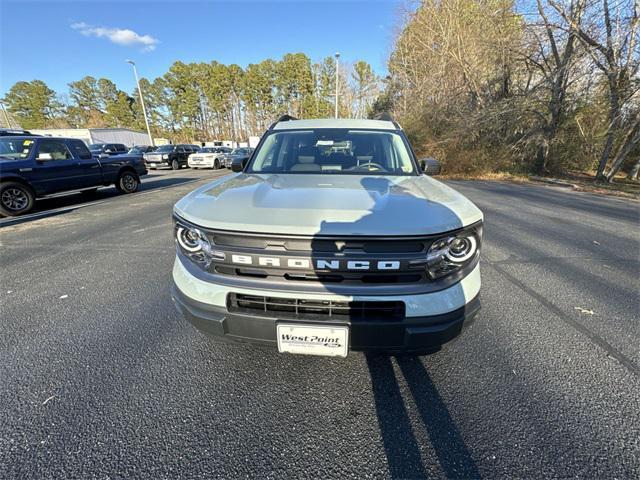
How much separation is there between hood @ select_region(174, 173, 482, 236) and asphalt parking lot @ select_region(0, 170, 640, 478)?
114cm

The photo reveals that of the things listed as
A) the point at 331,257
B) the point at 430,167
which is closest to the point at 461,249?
the point at 331,257

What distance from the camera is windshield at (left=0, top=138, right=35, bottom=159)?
724 centimetres

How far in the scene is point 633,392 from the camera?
1968mm

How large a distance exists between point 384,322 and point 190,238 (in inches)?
51.2

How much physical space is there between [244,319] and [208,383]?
748 millimetres

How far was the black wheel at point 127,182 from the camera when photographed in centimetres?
1026

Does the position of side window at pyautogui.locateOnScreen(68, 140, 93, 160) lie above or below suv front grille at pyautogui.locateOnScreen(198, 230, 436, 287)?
above

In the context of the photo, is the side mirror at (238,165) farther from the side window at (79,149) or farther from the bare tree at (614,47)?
the bare tree at (614,47)

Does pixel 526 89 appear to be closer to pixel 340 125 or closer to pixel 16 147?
pixel 340 125

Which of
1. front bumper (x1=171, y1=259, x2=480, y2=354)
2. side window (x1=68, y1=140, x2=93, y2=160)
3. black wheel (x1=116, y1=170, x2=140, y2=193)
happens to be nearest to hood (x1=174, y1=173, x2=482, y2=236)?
front bumper (x1=171, y1=259, x2=480, y2=354)

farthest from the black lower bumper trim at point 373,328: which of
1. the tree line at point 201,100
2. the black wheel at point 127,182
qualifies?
the tree line at point 201,100

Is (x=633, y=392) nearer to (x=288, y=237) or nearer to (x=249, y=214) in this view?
(x=288, y=237)

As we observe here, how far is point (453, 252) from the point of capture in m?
1.73

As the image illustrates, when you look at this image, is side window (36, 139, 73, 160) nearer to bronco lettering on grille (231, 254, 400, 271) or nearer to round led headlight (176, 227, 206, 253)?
round led headlight (176, 227, 206, 253)
